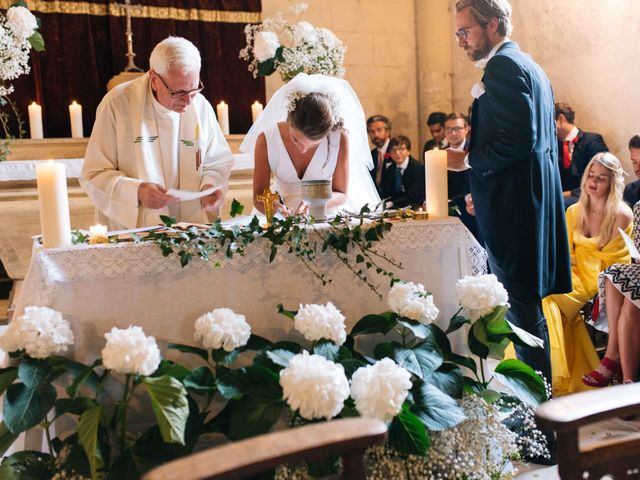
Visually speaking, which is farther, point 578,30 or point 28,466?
point 578,30

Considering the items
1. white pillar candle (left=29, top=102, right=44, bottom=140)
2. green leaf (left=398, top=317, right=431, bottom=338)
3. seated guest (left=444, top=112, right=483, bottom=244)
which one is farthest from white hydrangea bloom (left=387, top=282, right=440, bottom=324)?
white pillar candle (left=29, top=102, right=44, bottom=140)

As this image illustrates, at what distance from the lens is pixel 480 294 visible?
254cm

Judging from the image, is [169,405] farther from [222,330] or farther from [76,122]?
[76,122]

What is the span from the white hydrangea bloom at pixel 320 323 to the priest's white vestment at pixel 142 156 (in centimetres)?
101

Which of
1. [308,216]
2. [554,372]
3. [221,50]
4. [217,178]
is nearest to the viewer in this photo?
[308,216]

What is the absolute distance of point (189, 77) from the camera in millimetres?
3021

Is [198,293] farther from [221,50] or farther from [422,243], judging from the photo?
[221,50]

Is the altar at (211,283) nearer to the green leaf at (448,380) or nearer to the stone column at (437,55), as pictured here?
the green leaf at (448,380)

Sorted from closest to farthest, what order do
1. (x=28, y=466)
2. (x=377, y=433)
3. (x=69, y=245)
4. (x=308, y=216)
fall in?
(x=377, y=433) → (x=28, y=466) → (x=69, y=245) → (x=308, y=216)

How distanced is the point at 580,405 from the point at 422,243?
1397 mm

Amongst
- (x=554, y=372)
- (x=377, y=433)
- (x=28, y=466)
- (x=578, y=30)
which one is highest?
(x=578, y=30)

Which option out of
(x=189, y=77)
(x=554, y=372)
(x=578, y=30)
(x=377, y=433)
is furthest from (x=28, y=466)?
(x=578, y=30)

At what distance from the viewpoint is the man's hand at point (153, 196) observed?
2902mm

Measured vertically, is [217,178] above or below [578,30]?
below
